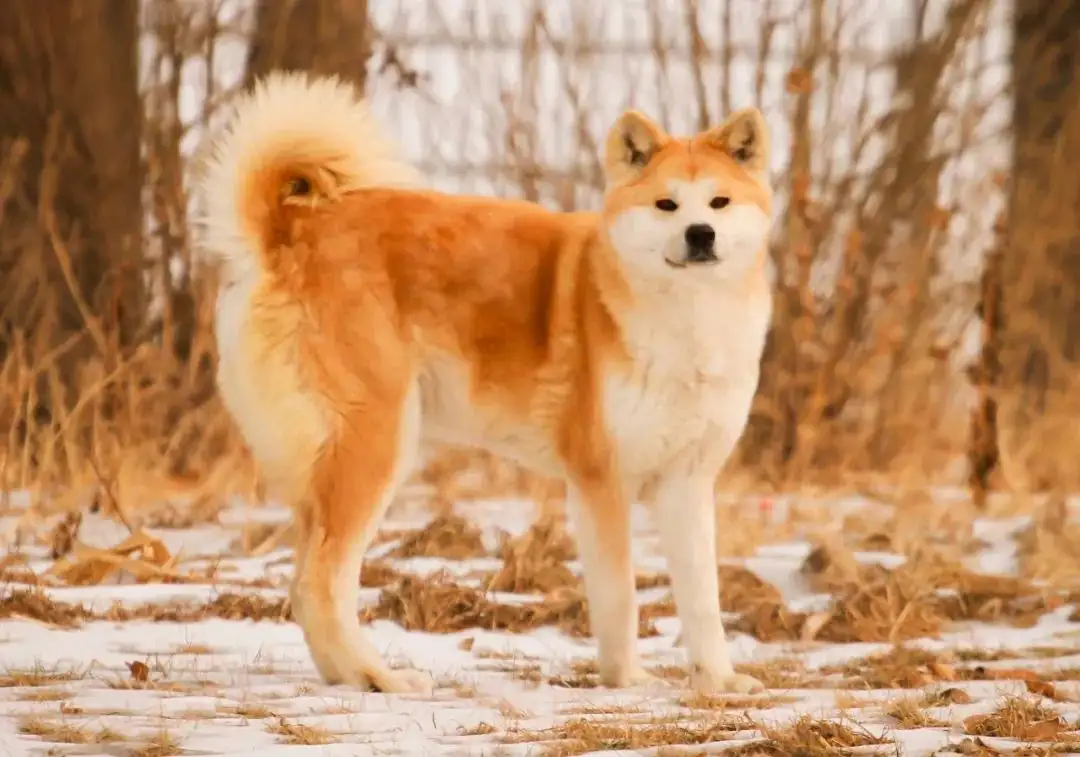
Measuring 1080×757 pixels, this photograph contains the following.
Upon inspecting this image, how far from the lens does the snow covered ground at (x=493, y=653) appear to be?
269 centimetres

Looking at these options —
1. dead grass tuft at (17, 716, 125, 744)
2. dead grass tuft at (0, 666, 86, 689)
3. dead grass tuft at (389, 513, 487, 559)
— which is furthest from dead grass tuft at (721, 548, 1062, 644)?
dead grass tuft at (17, 716, 125, 744)

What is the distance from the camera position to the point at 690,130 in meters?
6.66

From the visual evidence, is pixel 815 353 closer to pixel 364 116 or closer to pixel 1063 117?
pixel 1063 117

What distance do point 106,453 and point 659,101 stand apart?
121 inches

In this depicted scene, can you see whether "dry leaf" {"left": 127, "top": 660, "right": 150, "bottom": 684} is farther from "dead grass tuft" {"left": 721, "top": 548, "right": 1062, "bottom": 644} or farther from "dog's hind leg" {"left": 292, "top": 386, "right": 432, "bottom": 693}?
"dead grass tuft" {"left": 721, "top": 548, "right": 1062, "bottom": 644}

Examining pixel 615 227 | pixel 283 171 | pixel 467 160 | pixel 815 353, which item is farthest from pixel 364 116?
pixel 815 353

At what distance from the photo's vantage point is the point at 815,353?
6809 millimetres

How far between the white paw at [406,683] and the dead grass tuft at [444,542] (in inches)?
60.9

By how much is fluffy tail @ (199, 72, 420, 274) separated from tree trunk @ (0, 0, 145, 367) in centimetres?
253

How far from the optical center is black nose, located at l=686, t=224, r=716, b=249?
3.33 m

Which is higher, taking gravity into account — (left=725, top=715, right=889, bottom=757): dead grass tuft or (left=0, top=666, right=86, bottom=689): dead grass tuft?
(left=0, top=666, right=86, bottom=689): dead grass tuft

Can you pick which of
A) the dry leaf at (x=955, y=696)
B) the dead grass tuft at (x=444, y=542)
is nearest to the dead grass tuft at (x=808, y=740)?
the dry leaf at (x=955, y=696)

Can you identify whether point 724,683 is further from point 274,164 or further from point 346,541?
point 274,164

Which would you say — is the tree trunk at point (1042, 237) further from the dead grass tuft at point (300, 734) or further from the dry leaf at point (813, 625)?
the dead grass tuft at point (300, 734)
